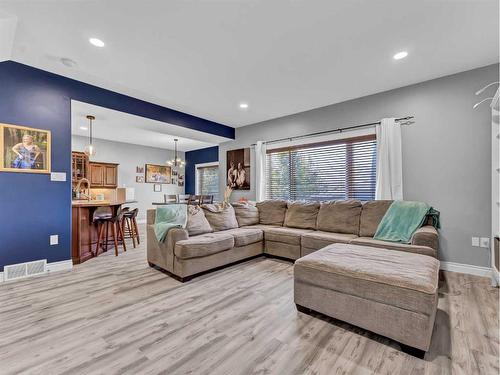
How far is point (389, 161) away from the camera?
11.8 feet

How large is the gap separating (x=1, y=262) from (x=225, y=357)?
3.12m

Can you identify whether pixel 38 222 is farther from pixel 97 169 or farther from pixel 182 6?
pixel 97 169

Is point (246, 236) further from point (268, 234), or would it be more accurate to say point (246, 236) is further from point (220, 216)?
point (220, 216)

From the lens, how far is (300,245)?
3479 mm

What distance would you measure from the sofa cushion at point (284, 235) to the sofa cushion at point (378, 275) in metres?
1.22

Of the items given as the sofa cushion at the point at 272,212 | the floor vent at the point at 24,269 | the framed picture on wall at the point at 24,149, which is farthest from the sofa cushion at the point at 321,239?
the framed picture on wall at the point at 24,149

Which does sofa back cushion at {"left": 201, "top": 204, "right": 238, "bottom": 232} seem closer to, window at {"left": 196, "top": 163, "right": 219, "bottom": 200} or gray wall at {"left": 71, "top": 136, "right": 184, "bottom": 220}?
window at {"left": 196, "top": 163, "right": 219, "bottom": 200}

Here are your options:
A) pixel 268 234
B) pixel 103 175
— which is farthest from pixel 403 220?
pixel 103 175

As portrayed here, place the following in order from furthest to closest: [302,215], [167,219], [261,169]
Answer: [261,169], [302,215], [167,219]

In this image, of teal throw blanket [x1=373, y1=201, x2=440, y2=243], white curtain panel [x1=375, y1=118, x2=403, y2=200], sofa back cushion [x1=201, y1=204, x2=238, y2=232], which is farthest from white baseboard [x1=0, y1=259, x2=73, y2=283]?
white curtain panel [x1=375, y1=118, x2=403, y2=200]

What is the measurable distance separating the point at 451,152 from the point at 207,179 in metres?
6.99

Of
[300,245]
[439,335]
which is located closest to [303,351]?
[439,335]

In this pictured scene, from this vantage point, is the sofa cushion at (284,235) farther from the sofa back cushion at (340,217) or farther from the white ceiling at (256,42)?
the white ceiling at (256,42)

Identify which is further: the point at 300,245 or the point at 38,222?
the point at 300,245
